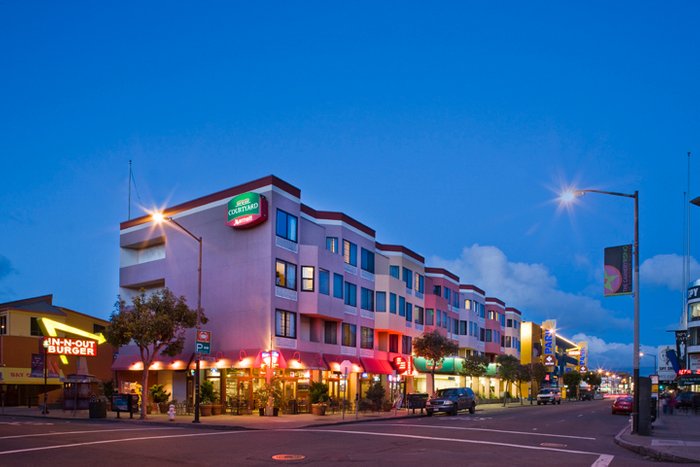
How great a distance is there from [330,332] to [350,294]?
369 cm

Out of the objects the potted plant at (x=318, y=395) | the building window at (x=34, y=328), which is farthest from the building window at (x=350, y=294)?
the building window at (x=34, y=328)

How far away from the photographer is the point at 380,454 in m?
18.5

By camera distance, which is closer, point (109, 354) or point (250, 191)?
point (250, 191)

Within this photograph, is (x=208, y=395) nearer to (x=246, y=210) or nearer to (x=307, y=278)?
(x=307, y=278)

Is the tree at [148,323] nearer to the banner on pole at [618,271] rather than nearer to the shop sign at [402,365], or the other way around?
the banner on pole at [618,271]

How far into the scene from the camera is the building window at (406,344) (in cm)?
5966

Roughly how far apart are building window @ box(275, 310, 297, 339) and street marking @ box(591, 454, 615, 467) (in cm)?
2483

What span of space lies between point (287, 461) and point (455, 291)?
60.7 metres

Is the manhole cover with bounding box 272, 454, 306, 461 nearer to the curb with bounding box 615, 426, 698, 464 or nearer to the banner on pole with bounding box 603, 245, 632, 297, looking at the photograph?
the curb with bounding box 615, 426, 698, 464

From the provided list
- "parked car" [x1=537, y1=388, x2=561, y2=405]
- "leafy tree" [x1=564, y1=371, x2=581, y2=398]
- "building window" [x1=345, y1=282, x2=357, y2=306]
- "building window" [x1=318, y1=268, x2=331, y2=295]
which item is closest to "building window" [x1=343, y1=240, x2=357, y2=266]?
"building window" [x1=345, y1=282, x2=357, y2=306]

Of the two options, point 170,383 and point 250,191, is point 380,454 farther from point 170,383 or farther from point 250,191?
point 170,383

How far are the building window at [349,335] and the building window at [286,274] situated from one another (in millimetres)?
7677

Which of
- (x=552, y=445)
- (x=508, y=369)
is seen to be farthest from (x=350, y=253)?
(x=508, y=369)

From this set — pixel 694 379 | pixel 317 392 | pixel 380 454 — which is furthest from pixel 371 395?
pixel 694 379
